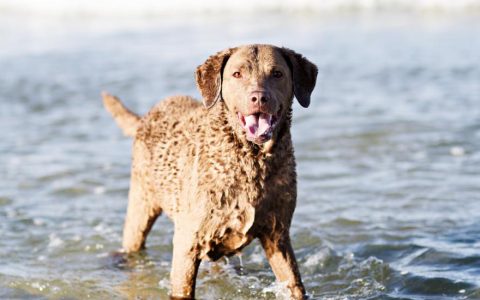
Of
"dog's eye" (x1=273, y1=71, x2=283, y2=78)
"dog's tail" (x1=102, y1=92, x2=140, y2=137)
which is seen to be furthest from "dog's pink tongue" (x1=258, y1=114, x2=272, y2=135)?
"dog's tail" (x1=102, y1=92, x2=140, y2=137)

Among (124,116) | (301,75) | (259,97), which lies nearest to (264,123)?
(259,97)

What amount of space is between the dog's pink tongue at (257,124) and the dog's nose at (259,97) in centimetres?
13

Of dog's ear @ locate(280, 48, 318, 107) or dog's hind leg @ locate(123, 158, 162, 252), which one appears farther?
dog's hind leg @ locate(123, 158, 162, 252)

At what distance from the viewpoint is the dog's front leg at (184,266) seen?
5098 millimetres

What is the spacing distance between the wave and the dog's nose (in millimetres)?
18753

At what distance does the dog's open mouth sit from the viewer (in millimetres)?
4652

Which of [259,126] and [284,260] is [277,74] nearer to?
[259,126]

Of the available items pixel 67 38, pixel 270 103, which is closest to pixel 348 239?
pixel 270 103

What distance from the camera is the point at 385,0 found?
79.9ft

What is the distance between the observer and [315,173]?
29.3ft

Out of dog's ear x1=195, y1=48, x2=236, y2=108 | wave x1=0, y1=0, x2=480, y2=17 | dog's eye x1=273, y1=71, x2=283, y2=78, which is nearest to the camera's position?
dog's eye x1=273, y1=71, x2=283, y2=78

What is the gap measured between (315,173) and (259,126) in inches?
171

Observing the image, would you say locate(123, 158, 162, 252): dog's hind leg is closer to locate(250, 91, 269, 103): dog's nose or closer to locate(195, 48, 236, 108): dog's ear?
locate(195, 48, 236, 108): dog's ear

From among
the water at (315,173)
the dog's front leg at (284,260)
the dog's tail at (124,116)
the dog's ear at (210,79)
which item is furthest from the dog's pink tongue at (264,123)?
the dog's tail at (124,116)
